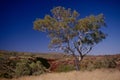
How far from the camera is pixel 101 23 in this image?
26.9 metres

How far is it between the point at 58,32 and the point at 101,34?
5.36 metres

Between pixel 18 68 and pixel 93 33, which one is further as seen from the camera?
pixel 93 33

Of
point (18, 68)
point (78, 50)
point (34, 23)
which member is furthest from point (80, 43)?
point (18, 68)

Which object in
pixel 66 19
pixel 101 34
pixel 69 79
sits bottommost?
pixel 69 79

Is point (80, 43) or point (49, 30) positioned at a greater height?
point (49, 30)

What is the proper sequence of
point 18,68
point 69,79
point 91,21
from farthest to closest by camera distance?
point 91,21 → point 18,68 → point 69,79

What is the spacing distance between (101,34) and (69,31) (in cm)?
402

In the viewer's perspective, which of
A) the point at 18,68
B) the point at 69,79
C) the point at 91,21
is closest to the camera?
the point at 69,79

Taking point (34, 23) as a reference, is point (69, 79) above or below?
below

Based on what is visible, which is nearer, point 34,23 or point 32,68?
point 32,68

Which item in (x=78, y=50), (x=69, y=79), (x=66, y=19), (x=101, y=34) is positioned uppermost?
(x=66, y=19)

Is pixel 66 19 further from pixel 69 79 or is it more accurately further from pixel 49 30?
pixel 69 79

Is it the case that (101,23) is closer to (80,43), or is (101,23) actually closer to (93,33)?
(93,33)

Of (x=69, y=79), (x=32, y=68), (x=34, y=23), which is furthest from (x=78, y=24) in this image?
(x=69, y=79)
